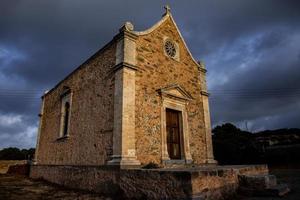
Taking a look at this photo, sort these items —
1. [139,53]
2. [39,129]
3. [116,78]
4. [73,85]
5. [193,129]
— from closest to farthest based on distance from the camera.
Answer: [116,78] → [139,53] → [193,129] → [73,85] → [39,129]

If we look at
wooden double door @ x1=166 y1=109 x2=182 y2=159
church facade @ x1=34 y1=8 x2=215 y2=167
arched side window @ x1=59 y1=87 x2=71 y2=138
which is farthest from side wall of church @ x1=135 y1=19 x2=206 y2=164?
arched side window @ x1=59 y1=87 x2=71 y2=138

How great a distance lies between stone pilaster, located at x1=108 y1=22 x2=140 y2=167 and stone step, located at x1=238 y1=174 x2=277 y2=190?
302cm

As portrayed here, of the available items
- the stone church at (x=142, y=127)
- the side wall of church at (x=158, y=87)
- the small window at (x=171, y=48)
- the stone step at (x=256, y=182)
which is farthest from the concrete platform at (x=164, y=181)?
the small window at (x=171, y=48)

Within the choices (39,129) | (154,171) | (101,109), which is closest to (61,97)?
(39,129)

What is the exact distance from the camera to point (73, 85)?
11039mm

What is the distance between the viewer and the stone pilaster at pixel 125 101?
262 inches

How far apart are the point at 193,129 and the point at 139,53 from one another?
13.4 feet

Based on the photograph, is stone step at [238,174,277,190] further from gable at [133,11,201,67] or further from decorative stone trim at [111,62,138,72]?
gable at [133,11,201,67]

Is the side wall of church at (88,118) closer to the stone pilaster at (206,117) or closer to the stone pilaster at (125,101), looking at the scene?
the stone pilaster at (125,101)

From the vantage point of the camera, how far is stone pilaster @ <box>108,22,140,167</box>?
6652 millimetres

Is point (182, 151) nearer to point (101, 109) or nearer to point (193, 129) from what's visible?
point (193, 129)

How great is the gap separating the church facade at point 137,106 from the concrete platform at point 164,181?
17.7 inches

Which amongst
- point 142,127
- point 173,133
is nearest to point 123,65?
point 142,127

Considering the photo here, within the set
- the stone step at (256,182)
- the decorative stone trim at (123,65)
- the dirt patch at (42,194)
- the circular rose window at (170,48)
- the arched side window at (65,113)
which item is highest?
the circular rose window at (170,48)
